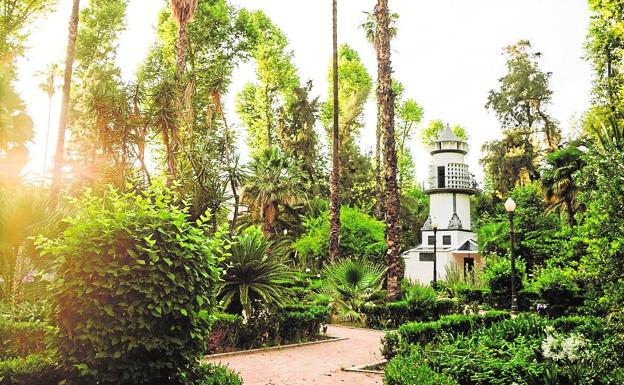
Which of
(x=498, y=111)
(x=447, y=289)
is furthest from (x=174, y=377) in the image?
(x=498, y=111)

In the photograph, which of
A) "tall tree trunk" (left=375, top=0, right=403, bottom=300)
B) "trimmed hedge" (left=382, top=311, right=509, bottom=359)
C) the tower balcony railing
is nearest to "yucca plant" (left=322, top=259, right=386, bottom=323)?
"tall tree trunk" (left=375, top=0, right=403, bottom=300)

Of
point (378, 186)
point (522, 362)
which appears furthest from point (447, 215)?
point (522, 362)

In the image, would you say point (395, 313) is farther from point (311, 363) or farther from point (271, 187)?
point (271, 187)

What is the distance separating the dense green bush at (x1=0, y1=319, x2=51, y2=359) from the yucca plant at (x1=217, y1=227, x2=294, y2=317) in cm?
409

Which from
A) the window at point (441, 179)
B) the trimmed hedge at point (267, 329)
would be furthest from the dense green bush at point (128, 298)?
the window at point (441, 179)

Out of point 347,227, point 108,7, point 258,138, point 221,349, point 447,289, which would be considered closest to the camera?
point 221,349

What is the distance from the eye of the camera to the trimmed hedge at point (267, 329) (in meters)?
10.8

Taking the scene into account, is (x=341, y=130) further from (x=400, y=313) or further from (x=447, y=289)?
(x=400, y=313)

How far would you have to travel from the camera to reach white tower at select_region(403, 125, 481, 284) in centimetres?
3631

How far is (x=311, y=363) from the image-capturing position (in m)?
9.85

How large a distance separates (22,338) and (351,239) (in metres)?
19.1

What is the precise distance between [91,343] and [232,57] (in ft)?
104

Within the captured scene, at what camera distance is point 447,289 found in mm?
22734

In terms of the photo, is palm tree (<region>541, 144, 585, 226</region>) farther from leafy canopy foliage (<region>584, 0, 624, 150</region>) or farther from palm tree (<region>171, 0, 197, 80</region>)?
palm tree (<region>171, 0, 197, 80</region>)
